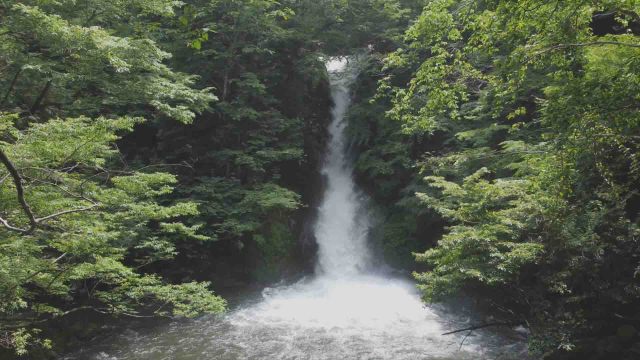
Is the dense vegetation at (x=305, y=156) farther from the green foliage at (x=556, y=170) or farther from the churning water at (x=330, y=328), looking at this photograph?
the churning water at (x=330, y=328)

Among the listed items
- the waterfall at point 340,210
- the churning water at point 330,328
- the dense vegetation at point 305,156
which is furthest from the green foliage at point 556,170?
the waterfall at point 340,210

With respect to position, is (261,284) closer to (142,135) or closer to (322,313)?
(322,313)

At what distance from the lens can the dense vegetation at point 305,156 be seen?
545 cm

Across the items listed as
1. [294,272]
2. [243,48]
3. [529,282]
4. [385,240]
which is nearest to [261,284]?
[294,272]

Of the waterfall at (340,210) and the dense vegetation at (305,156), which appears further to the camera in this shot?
the waterfall at (340,210)

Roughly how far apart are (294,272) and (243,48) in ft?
25.0

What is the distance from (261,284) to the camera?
14.2m

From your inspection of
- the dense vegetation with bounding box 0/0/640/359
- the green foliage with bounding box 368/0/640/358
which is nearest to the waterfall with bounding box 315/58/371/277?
the dense vegetation with bounding box 0/0/640/359

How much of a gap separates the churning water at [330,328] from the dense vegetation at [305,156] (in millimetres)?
896

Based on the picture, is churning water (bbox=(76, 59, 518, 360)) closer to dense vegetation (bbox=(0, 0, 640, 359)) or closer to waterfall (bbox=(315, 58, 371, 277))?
waterfall (bbox=(315, 58, 371, 277))

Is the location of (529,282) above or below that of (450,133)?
below

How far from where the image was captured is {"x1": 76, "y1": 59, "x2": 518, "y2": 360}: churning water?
907cm

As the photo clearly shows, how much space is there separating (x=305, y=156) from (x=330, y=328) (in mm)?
7786

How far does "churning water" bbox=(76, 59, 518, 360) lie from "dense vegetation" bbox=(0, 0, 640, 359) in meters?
0.90
